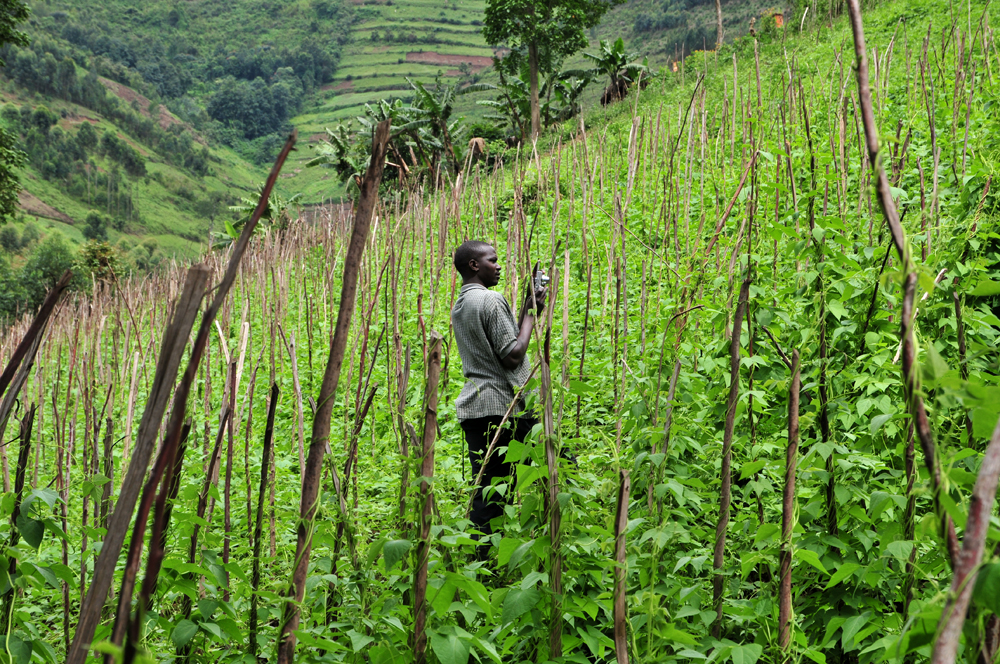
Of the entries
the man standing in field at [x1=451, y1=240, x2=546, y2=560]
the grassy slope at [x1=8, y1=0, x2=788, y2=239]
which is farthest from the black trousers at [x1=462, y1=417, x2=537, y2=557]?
the grassy slope at [x1=8, y1=0, x2=788, y2=239]

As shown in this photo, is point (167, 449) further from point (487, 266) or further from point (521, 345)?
point (487, 266)

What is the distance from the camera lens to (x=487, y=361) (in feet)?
7.90

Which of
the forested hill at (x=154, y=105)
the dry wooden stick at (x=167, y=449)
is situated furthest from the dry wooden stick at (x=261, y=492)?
the forested hill at (x=154, y=105)

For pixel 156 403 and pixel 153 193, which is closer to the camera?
pixel 156 403

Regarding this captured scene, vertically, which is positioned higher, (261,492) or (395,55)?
(395,55)

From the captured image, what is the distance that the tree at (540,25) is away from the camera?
18.4m

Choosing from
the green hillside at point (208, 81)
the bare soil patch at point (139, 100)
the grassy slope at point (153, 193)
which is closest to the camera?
the grassy slope at point (153, 193)

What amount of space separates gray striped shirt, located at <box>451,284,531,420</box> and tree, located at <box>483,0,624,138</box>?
54.9 feet

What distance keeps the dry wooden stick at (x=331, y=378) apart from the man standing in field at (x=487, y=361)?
124cm

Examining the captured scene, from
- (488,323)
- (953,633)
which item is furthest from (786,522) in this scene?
(488,323)

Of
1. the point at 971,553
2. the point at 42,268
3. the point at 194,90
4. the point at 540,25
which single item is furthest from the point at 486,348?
the point at 194,90

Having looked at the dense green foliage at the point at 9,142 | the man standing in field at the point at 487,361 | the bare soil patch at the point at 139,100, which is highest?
the bare soil patch at the point at 139,100

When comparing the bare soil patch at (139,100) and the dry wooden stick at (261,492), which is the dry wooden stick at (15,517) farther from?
the bare soil patch at (139,100)

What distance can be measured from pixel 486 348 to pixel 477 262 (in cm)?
36
